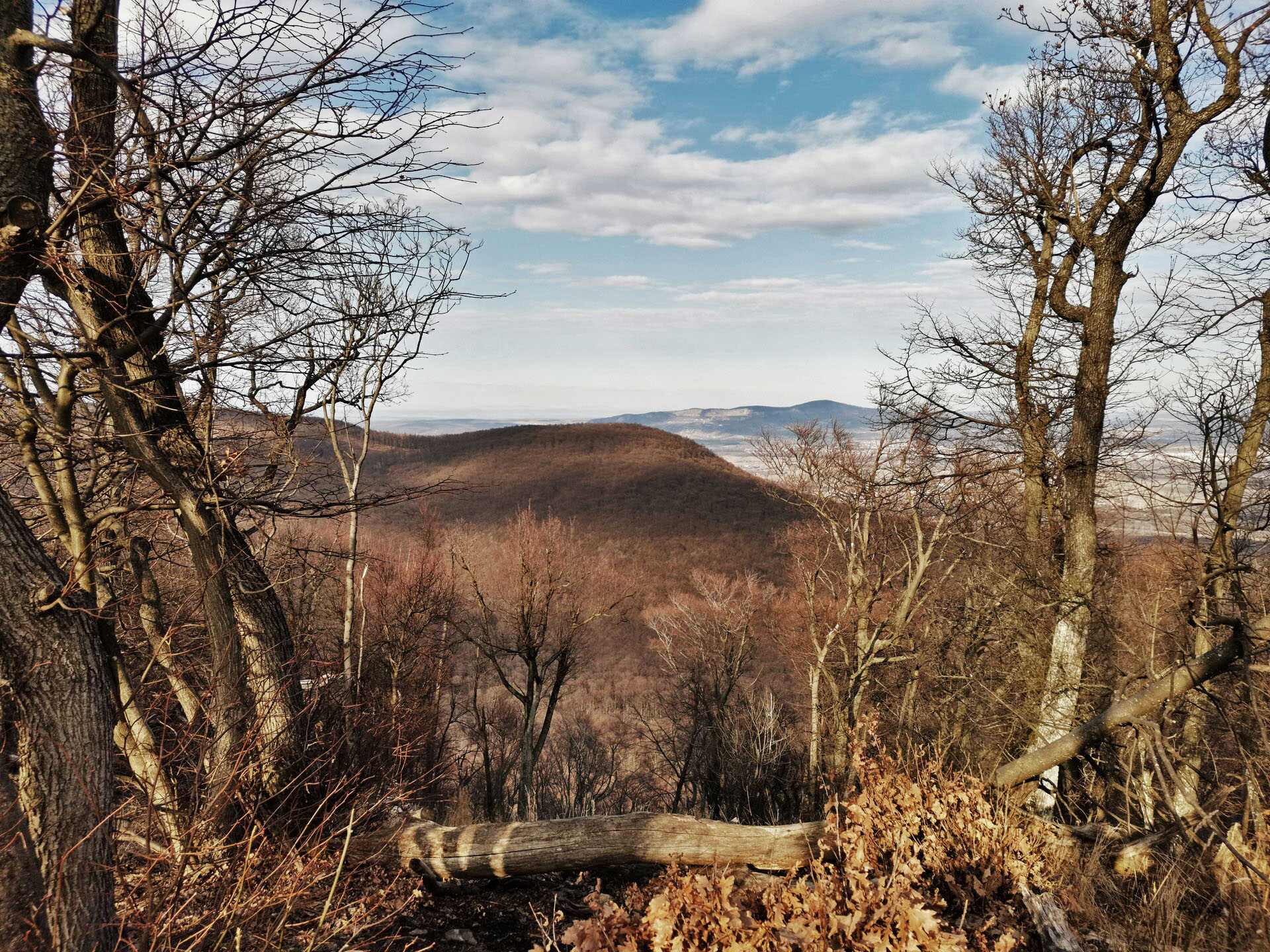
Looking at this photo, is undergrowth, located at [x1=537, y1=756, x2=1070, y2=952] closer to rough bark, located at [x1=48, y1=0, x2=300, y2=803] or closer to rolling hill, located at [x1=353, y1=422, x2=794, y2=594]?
rough bark, located at [x1=48, y1=0, x2=300, y2=803]

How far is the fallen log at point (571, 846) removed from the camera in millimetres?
5262

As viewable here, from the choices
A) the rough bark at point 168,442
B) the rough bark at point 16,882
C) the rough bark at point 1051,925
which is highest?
the rough bark at point 168,442

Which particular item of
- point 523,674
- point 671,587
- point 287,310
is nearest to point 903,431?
point 287,310

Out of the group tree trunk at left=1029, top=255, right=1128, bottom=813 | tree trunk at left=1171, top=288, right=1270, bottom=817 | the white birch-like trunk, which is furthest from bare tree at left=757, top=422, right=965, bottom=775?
tree trunk at left=1171, top=288, right=1270, bottom=817

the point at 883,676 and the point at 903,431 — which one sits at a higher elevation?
the point at 903,431

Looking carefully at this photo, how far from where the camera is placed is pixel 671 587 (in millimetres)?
42281

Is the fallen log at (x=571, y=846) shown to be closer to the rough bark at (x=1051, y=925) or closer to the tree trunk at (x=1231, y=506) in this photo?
the rough bark at (x=1051, y=925)

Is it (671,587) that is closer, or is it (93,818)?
(93,818)

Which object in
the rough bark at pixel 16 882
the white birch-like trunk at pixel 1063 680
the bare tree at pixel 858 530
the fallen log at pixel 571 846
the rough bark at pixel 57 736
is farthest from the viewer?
the bare tree at pixel 858 530

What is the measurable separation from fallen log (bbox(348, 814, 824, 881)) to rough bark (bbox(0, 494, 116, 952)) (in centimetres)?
225

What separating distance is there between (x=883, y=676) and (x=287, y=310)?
54.1ft

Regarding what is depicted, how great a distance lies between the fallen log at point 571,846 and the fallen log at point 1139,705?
1.98 m

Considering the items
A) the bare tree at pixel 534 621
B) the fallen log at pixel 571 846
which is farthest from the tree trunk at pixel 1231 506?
the bare tree at pixel 534 621

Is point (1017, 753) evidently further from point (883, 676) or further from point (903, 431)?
point (883, 676)
